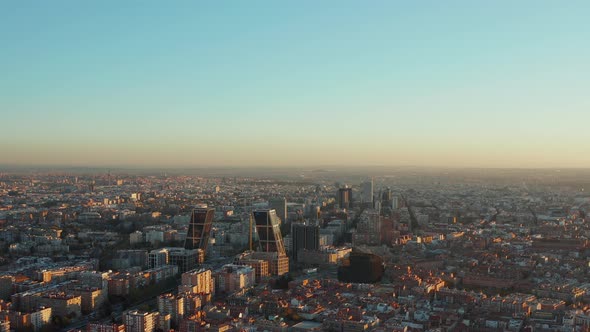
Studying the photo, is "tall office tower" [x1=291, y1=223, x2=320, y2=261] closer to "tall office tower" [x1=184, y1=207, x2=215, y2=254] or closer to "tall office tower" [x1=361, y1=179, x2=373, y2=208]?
"tall office tower" [x1=184, y1=207, x2=215, y2=254]

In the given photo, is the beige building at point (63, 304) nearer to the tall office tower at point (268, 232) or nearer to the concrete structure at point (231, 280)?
the concrete structure at point (231, 280)

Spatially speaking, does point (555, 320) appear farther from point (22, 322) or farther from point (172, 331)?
point (22, 322)

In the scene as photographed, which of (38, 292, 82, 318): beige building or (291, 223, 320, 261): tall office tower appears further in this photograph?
(291, 223, 320, 261): tall office tower

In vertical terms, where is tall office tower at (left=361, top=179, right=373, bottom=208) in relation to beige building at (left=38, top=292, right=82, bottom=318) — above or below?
above

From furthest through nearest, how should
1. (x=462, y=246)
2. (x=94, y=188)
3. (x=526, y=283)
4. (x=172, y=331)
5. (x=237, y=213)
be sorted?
(x=94, y=188)
(x=237, y=213)
(x=462, y=246)
(x=526, y=283)
(x=172, y=331)

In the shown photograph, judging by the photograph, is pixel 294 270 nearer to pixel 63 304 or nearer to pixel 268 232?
pixel 268 232

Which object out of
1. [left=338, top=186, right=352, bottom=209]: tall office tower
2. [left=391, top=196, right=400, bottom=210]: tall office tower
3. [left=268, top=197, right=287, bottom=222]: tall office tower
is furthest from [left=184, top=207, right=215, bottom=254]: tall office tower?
[left=391, top=196, right=400, bottom=210]: tall office tower

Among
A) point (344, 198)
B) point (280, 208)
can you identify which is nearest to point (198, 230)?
point (280, 208)

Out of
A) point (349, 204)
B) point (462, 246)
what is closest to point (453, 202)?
point (349, 204)
